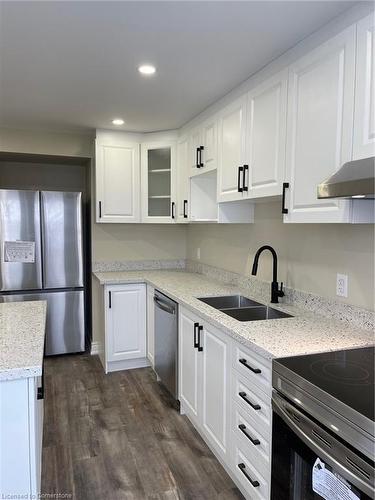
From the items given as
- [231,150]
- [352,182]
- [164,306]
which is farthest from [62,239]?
[352,182]

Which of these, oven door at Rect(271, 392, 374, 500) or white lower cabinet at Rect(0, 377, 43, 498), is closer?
oven door at Rect(271, 392, 374, 500)

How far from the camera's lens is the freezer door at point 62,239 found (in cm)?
376

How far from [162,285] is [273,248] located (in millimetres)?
1014

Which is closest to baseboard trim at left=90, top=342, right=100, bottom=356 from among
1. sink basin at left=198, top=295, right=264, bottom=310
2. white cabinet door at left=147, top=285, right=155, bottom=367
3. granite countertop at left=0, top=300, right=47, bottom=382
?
white cabinet door at left=147, top=285, right=155, bottom=367

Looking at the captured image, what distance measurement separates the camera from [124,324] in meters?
3.50

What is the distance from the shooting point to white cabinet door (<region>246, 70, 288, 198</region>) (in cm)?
198

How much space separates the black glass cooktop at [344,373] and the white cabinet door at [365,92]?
810mm

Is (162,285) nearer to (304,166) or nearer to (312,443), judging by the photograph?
(304,166)

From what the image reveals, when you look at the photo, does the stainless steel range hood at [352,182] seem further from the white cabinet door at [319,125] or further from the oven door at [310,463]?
the oven door at [310,463]

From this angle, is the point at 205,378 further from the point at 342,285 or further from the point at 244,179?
the point at 244,179

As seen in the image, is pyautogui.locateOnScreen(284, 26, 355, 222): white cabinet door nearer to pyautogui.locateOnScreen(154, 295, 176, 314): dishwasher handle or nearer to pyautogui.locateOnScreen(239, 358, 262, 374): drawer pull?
pyautogui.locateOnScreen(239, 358, 262, 374): drawer pull

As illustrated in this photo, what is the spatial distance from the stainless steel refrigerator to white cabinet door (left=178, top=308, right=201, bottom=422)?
5.62 feet

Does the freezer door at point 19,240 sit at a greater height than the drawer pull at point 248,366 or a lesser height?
greater

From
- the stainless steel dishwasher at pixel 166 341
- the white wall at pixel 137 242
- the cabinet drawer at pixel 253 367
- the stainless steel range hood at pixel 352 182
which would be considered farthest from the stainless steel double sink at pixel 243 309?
the white wall at pixel 137 242
